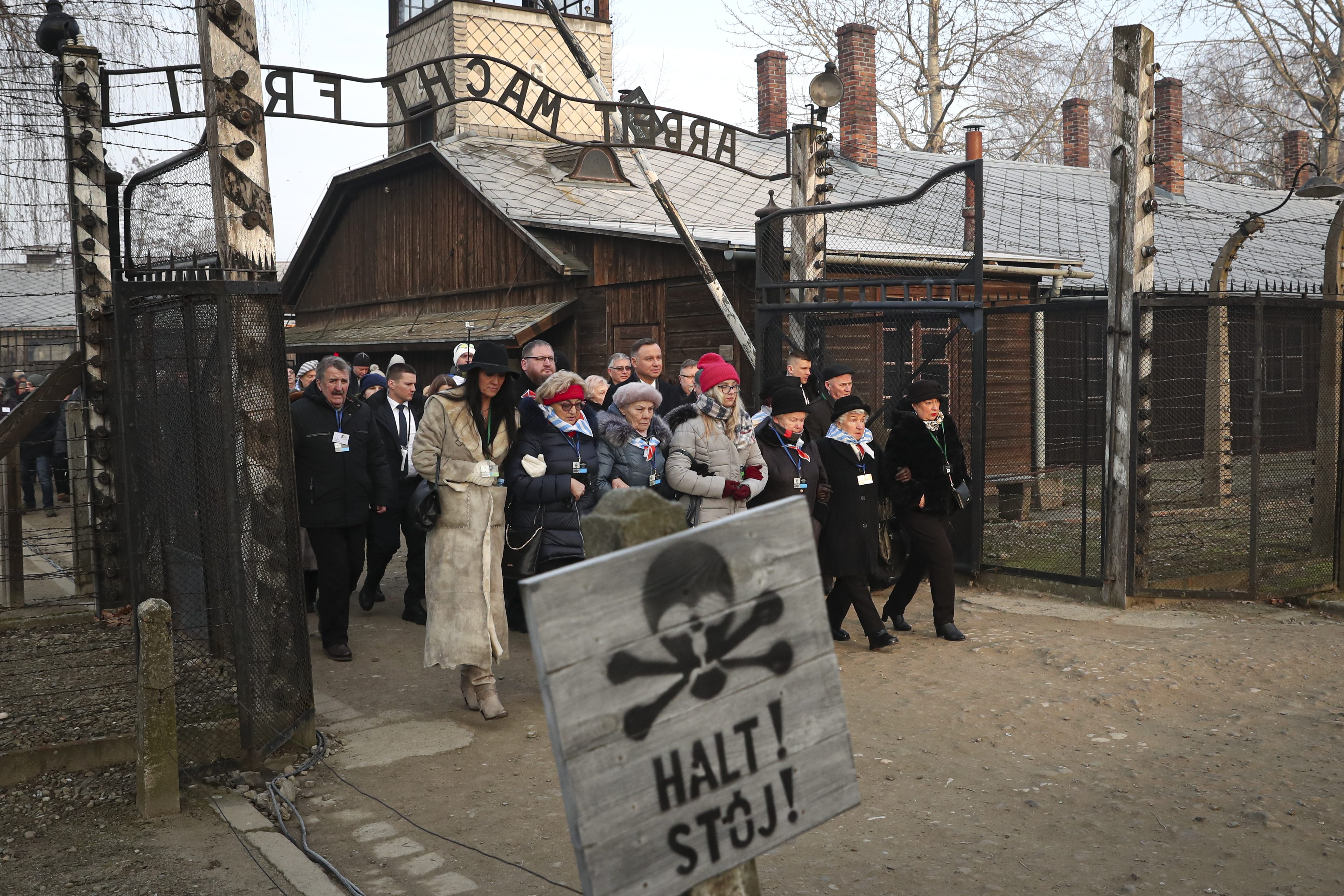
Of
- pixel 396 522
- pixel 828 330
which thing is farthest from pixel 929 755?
pixel 828 330

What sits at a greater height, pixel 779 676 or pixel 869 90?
pixel 869 90

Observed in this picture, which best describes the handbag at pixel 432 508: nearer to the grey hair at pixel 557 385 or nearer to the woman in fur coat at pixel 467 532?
the woman in fur coat at pixel 467 532

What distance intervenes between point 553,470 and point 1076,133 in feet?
93.7

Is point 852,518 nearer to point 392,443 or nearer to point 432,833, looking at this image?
point 392,443

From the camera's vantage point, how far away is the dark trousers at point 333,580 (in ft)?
24.6

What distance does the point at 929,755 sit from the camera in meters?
5.65

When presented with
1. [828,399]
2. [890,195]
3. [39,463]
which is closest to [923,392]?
[828,399]

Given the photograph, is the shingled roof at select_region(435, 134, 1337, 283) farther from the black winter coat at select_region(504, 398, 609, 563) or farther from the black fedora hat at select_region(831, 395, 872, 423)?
the black winter coat at select_region(504, 398, 609, 563)

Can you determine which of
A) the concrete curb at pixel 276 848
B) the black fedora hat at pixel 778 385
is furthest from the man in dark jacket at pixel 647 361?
the concrete curb at pixel 276 848

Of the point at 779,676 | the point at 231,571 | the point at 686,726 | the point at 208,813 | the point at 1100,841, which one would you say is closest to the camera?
the point at 686,726

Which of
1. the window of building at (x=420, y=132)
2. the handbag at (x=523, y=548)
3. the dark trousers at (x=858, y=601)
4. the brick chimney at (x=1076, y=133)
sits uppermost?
the brick chimney at (x=1076, y=133)

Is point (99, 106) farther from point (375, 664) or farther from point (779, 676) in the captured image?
point (779, 676)

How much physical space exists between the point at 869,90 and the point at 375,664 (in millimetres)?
20099

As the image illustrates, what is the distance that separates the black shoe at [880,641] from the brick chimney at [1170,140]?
23475mm
